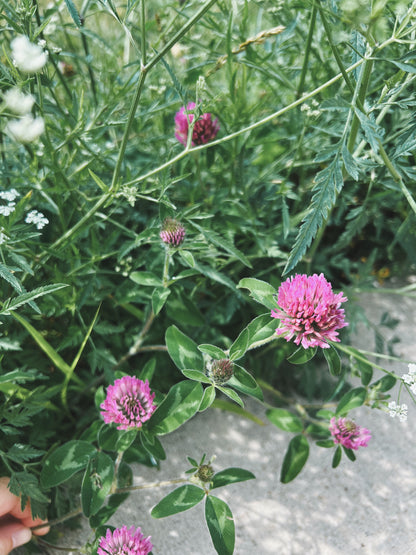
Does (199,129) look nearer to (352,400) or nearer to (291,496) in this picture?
(352,400)

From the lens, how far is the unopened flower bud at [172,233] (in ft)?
2.98

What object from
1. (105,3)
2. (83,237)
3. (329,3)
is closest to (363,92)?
(329,3)

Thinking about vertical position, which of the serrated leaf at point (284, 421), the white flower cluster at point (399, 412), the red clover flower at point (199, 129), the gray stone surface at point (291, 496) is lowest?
the gray stone surface at point (291, 496)

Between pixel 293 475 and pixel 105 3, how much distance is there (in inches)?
33.6

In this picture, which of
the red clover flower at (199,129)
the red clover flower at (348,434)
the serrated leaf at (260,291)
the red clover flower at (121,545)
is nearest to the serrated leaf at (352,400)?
the red clover flower at (348,434)

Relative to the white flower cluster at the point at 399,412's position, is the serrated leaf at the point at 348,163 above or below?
above

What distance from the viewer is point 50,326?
3.58ft

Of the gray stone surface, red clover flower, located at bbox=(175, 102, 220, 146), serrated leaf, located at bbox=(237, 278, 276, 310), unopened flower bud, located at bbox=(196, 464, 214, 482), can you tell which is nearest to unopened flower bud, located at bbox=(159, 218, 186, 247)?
serrated leaf, located at bbox=(237, 278, 276, 310)

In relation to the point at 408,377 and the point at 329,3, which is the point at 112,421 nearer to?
the point at 408,377

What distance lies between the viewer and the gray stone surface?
3.42 feet

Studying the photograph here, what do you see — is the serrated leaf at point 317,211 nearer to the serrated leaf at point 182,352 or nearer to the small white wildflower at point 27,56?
the serrated leaf at point 182,352

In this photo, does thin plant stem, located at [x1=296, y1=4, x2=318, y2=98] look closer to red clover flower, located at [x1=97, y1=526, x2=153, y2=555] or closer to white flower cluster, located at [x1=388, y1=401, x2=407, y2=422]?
white flower cluster, located at [x1=388, y1=401, x2=407, y2=422]

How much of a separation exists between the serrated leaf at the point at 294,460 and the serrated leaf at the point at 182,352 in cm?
25

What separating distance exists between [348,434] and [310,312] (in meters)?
0.30
